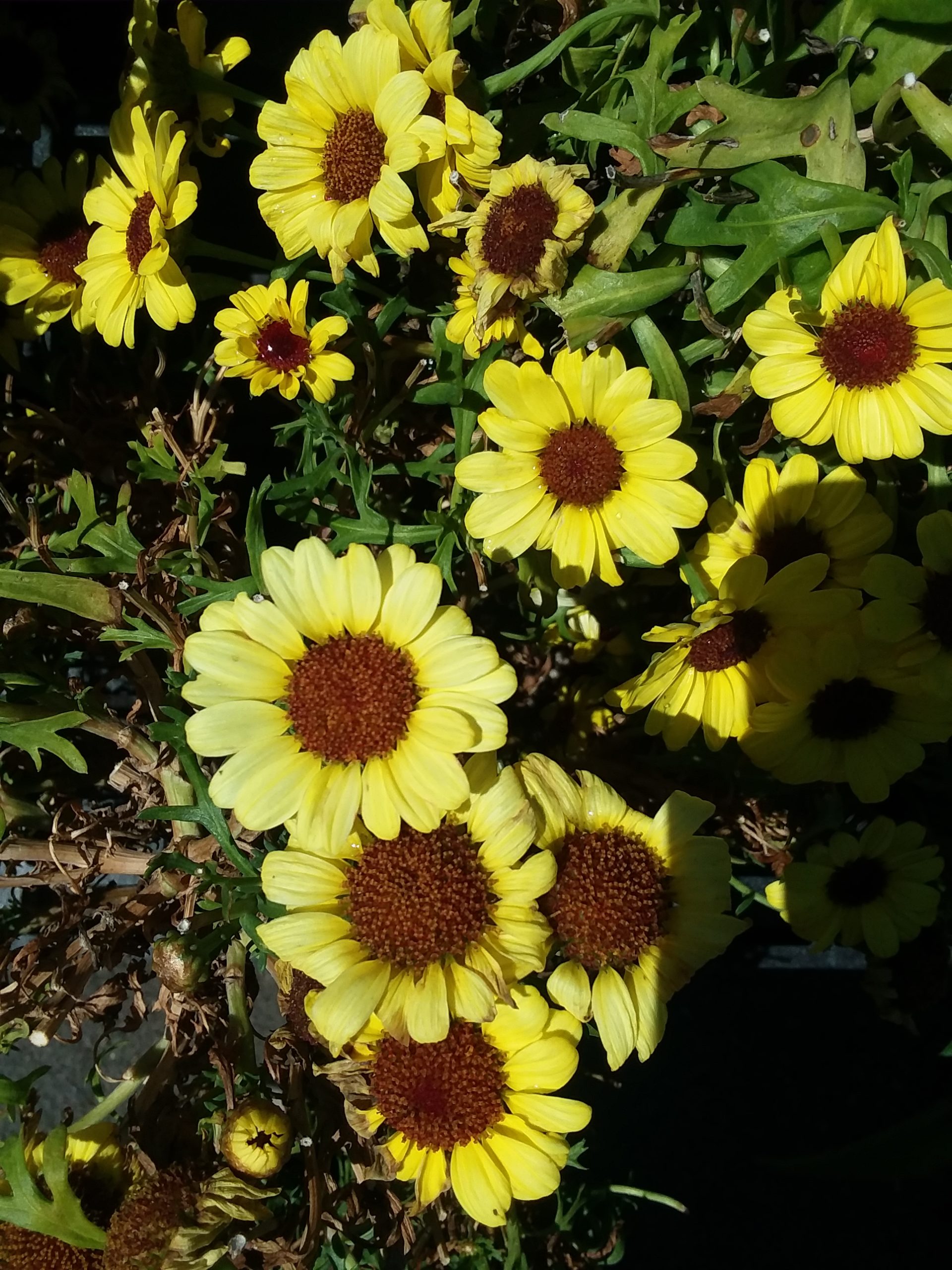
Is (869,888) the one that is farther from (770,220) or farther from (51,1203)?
(51,1203)

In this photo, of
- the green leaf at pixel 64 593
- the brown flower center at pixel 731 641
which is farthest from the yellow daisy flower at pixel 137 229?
the brown flower center at pixel 731 641

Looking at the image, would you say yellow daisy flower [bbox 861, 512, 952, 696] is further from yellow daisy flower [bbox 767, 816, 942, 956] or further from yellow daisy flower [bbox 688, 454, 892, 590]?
yellow daisy flower [bbox 767, 816, 942, 956]

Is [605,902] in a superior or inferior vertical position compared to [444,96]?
inferior

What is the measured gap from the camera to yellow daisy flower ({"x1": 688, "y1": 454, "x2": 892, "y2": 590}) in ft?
2.95

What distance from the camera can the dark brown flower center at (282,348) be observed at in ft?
3.05

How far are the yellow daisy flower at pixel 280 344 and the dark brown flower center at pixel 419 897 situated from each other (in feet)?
1.54

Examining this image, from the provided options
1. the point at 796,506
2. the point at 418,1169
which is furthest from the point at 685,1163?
the point at 796,506

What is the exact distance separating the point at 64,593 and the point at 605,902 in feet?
2.05

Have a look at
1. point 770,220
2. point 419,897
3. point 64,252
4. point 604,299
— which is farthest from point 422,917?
point 64,252

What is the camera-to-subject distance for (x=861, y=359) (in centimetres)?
85

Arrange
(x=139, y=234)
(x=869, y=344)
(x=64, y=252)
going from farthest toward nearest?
(x=64, y=252) → (x=139, y=234) → (x=869, y=344)

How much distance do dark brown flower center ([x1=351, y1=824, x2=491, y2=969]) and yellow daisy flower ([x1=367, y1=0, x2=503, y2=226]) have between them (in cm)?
60

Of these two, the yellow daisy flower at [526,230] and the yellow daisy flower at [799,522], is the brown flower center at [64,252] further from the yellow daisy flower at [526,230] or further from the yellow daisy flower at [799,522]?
the yellow daisy flower at [799,522]

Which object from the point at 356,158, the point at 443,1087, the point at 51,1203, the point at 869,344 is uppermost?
the point at 356,158
